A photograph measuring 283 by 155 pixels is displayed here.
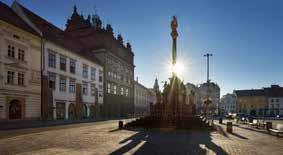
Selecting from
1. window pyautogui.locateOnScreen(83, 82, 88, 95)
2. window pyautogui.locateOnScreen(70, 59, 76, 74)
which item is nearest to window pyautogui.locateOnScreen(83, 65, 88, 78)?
window pyautogui.locateOnScreen(83, 82, 88, 95)

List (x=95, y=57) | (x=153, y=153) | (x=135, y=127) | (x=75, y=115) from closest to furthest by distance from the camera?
(x=153, y=153) < (x=135, y=127) < (x=75, y=115) < (x=95, y=57)

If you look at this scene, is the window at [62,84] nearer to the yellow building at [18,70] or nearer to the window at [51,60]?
the window at [51,60]

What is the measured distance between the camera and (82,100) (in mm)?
45062

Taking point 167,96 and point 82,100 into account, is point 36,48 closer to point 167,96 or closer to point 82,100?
point 82,100

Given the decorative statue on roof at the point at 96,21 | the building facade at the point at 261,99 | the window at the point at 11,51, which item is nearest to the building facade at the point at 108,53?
the decorative statue on roof at the point at 96,21

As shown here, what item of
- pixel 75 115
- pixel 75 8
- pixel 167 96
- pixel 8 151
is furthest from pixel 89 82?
pixel 8 151

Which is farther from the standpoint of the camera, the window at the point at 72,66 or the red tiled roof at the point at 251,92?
the red tiled roof at the point at 251,92

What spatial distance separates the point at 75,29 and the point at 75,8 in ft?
16.3

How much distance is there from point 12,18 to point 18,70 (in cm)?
683

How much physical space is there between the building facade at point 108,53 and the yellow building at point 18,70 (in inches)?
880

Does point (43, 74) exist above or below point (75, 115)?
above

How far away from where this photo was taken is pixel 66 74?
40438mm

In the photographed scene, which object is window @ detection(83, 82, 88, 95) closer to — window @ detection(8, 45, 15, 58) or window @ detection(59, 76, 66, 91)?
window @ detection(59, 76, 66, 91)

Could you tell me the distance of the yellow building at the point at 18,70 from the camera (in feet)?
90.9
